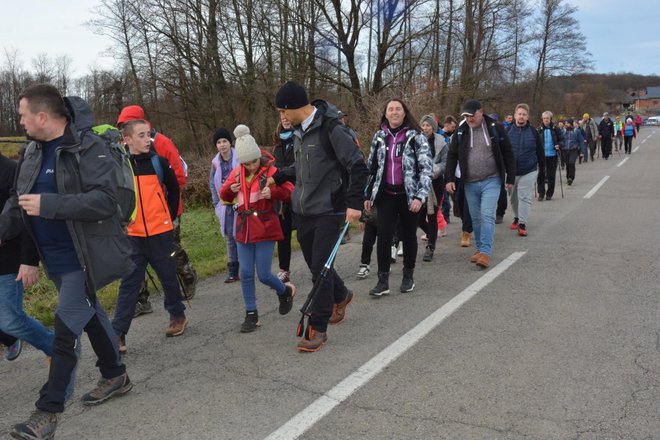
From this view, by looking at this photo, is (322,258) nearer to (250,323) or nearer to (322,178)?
(322,178)

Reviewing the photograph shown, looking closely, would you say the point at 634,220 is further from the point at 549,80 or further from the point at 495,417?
the point at 549,80

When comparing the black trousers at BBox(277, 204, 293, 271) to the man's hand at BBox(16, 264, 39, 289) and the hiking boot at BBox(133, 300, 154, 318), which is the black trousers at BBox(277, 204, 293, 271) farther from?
the man's hand at BBox(16, 264, 39, 289)

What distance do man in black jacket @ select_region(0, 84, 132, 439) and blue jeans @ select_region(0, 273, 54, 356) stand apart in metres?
0.52

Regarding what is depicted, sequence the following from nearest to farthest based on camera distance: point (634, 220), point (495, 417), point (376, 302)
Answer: point (495, 417) → point (376, 302) → point (634, 220)

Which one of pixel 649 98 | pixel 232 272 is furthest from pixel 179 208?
pixel 649 98

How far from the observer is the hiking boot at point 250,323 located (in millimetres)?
4855

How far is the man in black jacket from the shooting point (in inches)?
119

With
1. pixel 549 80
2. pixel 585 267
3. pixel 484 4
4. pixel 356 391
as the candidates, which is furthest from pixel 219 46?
pixel 549 80

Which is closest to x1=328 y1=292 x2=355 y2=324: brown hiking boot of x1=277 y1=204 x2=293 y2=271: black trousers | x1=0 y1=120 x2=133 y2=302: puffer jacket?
x1=277 y1=204 x2=293 y2=271: black trousers

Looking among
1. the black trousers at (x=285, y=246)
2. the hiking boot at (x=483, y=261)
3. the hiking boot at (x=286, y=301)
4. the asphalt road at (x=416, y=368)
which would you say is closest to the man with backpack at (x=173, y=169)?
the asphalt road at (x=416, y=368)

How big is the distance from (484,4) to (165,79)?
1867 centimetres

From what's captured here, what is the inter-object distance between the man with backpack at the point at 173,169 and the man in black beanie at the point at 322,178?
135 centimetres

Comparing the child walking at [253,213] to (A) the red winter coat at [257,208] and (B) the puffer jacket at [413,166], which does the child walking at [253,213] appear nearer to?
(A) the red winter coat at [257,208]

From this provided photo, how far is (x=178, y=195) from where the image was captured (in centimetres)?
497
